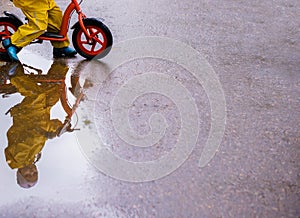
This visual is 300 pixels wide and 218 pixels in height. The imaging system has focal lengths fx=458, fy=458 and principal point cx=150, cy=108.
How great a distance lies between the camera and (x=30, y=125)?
4.12m


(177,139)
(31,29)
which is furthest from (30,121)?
(31,29)

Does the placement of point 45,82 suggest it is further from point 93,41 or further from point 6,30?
point 6,30

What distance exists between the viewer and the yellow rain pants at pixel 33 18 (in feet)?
16.9

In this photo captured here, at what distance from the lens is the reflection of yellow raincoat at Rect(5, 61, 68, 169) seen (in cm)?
377

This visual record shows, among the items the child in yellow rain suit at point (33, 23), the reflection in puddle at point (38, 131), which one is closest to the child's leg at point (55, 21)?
the child in yellow rain suit at point (33, 23)

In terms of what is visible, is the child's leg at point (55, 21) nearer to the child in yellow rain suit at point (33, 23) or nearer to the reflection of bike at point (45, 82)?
the child in yellow rain suit at point (33, 23)

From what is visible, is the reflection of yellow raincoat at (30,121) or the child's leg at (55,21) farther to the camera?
the child's leg at (55,21)

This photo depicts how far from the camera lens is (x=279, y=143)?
13.0 feet

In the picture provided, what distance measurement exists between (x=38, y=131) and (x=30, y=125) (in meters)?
0.12

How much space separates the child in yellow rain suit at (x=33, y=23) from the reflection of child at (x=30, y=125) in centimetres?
34

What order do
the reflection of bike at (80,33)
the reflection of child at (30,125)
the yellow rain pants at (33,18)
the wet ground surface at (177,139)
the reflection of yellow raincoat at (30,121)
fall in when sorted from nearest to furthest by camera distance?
the wet ground surface at (177,139) → the reflection of child at (30,125) → the reflection of yellow raincoat at (30,121) → the yellow rain pants at (33,18) → the reflection of bike at (80,33)

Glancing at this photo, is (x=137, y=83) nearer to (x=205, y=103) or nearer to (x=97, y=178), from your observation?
(x=205, y=103)

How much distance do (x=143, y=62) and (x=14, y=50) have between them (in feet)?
4.94

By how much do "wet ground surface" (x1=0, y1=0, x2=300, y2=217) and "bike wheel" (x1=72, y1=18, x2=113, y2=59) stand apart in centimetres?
13
